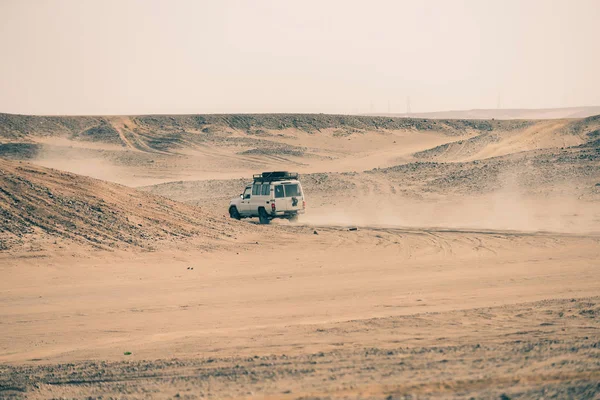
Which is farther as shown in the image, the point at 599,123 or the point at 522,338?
the point at 599,123

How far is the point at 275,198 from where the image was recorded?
30766 mm

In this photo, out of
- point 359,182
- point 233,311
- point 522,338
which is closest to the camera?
point 522,338

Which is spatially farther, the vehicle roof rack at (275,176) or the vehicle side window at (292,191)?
the vehicle roof rack at (275,176)

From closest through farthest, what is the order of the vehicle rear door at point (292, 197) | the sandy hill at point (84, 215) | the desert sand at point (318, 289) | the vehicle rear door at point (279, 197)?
1. the desert sand at point (318, 289)
2. the sandy hill at point (84, 215)
3. the vehicle rear door at point (279, 197)
4. the vehicle rear door at point (292, 197)

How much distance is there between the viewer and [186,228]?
25.0 m

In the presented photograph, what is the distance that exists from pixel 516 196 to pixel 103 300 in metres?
26.4

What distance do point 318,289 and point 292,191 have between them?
14861mm

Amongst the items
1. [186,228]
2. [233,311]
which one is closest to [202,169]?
[186,228]

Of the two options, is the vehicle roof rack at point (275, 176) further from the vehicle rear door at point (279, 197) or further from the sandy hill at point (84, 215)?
the sandy hill at point (84, 215)

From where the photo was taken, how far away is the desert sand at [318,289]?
9.72m

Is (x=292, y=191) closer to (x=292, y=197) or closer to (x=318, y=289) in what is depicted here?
(x=292, y=197)

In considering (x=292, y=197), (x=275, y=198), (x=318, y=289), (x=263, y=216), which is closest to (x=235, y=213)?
(x=263, y=216)

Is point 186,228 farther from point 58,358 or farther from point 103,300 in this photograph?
point 58,358

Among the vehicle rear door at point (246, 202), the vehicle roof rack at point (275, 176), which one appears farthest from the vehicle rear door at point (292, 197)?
the vehicle rear door at point (246, 202)
